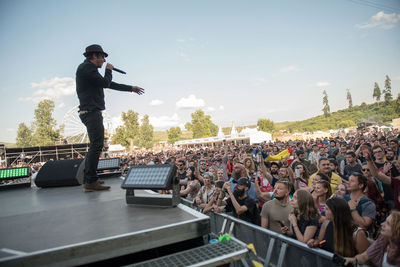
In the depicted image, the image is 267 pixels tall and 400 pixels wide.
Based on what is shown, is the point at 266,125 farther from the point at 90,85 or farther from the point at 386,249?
the point at 90,85

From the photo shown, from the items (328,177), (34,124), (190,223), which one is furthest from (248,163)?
(34,124)

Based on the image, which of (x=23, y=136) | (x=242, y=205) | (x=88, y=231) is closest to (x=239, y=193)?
(x=242, y=205)

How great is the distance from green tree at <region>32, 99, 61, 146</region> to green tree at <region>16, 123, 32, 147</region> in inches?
680

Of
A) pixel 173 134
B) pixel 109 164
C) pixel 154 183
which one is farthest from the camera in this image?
pixel 173 134

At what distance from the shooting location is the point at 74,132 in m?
52.5

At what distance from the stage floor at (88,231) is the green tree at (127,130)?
58.7m

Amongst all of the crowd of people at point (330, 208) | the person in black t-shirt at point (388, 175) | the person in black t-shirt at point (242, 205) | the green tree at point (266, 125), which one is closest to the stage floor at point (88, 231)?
the crowd of people at point (330, 208)

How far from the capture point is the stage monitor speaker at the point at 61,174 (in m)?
4.56

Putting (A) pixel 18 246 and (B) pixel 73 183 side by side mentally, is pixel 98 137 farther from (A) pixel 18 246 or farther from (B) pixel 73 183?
(A) pixel 18 246

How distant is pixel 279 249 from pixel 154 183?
1826 mm

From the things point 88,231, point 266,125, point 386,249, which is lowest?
point 386,249

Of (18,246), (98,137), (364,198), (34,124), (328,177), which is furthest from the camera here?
(34,124)

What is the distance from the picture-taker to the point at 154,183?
8.32ft

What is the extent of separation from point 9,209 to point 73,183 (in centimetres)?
160
